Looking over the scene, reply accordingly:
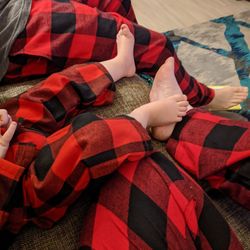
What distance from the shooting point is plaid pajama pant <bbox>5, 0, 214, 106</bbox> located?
35.3 inches

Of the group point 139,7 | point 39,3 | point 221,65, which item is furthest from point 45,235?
point 139,7

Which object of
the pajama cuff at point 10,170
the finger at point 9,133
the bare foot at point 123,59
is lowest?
the pajama cuff at point 10,170

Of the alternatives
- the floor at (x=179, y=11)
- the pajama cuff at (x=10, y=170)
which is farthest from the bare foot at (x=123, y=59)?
the floor at (x=179, y=11)

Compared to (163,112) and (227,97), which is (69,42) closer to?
(163,112)

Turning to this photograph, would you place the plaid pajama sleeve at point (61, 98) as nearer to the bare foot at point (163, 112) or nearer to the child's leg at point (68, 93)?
the child's leg at point (68, 93)

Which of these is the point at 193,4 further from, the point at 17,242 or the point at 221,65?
the point at 17,242

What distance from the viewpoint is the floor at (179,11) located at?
1603 millimetres

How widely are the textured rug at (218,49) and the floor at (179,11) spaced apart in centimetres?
6

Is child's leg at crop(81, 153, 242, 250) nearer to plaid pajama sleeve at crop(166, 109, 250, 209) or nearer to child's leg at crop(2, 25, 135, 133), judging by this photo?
plaid pajama sleeve at crop(166, 109, 250, 209)

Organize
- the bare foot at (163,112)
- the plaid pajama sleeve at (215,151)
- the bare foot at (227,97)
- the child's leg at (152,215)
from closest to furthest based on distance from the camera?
the child's leg at (152,215) → the plaid pajama sleeve at (215,151) → the bare foot at (163,112) → the bare foot at (227,97)

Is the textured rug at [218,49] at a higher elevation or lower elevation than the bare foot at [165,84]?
lower

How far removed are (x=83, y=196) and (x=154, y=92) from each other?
35cm

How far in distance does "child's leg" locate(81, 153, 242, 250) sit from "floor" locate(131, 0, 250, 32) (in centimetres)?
103

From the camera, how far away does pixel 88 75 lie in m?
0.86
